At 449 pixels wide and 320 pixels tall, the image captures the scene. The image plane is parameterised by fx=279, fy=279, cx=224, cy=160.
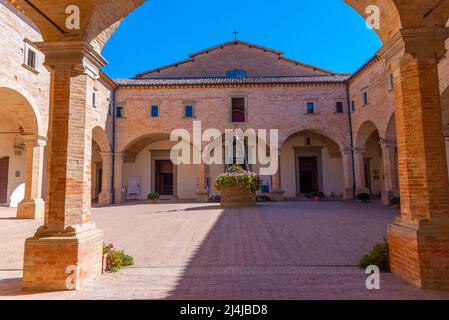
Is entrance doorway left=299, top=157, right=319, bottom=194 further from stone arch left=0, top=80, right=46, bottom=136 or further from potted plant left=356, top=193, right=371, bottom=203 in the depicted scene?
stone arch left=0, top=80, right=46, bottom=136

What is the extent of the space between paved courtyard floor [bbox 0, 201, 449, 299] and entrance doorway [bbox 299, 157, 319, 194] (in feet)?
43.1

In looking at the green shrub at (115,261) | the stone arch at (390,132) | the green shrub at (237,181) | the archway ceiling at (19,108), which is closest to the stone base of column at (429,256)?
the green shrub at (115,261)

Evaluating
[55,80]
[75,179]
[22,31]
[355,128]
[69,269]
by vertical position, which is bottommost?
[69,269]

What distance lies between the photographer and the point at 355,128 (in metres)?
19.0

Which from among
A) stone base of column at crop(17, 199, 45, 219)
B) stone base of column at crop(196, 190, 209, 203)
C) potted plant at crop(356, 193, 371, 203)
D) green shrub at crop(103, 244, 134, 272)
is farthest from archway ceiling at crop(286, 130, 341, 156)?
green shrub at crop(103, 244, 134, 272)

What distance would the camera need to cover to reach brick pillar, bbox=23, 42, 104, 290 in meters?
4.10

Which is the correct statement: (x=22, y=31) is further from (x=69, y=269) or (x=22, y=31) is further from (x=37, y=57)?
(x=69, y=269)

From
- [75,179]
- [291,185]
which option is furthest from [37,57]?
[291,185]

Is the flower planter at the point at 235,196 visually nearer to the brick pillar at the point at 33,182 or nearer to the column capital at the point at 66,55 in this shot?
the brick pillar at the point at 33,182

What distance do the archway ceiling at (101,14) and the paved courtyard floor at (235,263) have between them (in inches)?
156

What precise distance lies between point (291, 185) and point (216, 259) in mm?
17589

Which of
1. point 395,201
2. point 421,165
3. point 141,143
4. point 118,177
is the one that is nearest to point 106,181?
point 118,177

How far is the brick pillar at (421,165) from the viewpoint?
396 centimetres

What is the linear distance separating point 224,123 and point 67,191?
16.2 m
